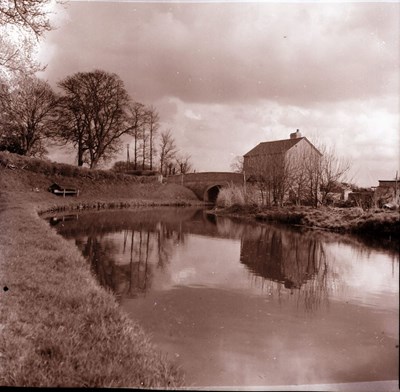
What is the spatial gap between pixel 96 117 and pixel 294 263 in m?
4.07

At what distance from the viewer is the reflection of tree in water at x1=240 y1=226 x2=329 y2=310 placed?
367 centimetres

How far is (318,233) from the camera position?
432 centimetres

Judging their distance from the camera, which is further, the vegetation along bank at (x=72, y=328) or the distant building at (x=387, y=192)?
the distant building at (x=387, y=192)

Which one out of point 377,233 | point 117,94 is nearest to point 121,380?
point 377,233

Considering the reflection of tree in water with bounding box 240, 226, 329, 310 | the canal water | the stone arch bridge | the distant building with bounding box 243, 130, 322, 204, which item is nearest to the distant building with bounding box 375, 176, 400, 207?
the canal water

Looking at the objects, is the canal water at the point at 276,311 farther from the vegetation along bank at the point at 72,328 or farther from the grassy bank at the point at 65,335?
the grassy bank at the point at 65,335

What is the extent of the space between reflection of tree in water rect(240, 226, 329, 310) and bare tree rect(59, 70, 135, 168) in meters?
3.32

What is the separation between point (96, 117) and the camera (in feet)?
20.3

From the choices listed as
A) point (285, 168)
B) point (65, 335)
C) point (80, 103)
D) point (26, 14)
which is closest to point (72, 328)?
point (65, 335)

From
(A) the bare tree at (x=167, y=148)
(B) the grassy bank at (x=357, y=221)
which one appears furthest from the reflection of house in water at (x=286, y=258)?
(A) the bare tree at (x=167, y=148)

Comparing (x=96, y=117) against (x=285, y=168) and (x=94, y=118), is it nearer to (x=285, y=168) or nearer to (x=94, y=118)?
(x=94, y=118)

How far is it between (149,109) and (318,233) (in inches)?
116

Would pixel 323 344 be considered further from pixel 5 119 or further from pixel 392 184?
pixel 5 119

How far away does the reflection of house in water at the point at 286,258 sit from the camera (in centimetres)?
Result: 430
